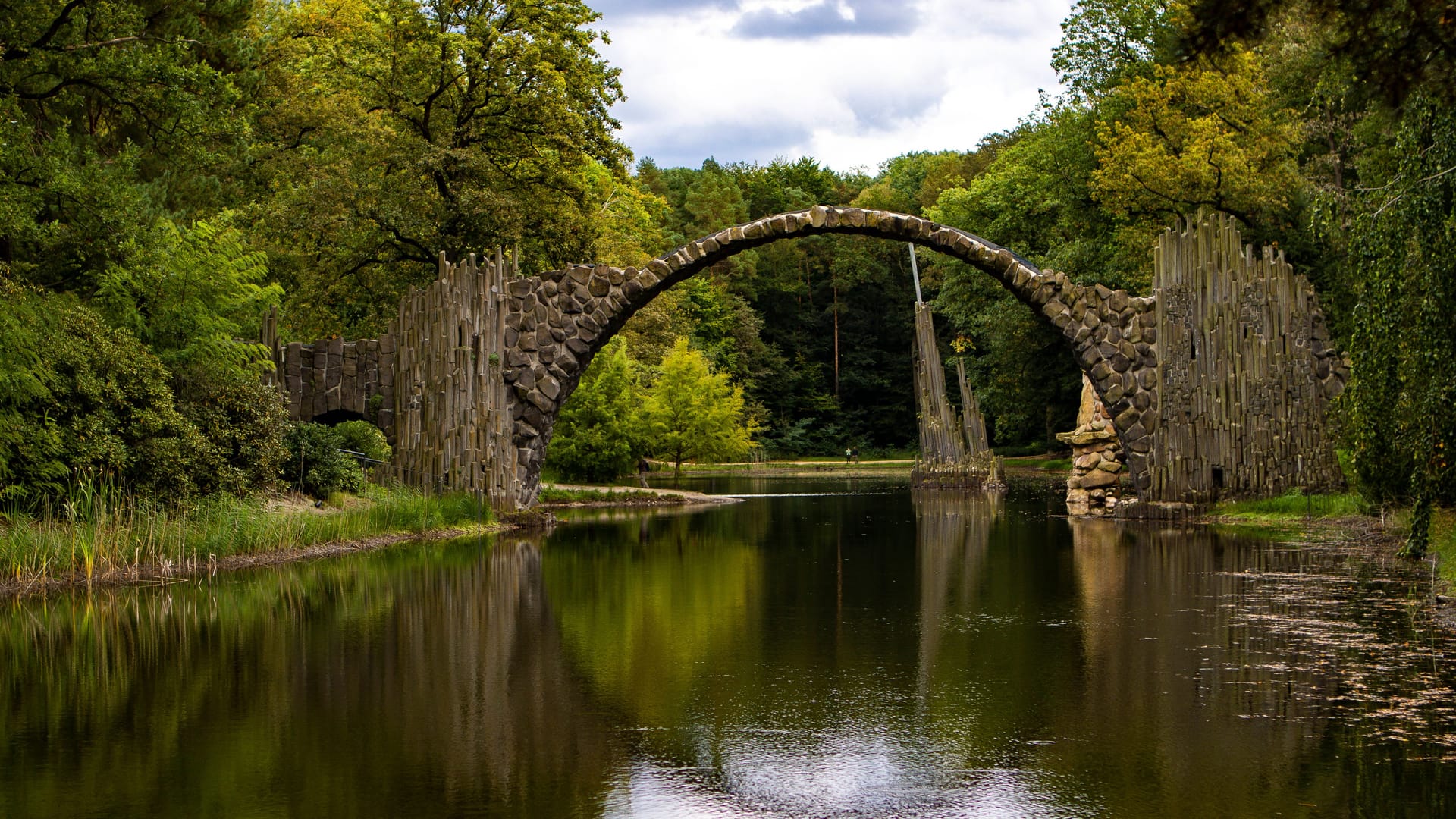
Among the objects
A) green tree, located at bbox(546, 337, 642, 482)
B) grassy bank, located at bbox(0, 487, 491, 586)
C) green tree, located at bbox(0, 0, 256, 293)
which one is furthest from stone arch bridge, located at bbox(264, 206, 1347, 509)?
green tree, located at bbox(546, 337, 642, 482)

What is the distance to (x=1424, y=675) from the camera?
708 cm

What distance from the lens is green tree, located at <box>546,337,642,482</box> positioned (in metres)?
29.0

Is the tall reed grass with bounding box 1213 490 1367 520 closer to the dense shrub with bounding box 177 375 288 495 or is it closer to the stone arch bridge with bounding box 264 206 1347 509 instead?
the stone arch bridge with bounding box 264 206 1347 509

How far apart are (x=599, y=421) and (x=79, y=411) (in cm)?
1673

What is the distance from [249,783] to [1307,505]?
16.6 metres

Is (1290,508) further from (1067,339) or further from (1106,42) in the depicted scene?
(1106,42)

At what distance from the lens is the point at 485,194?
24562 millimetres

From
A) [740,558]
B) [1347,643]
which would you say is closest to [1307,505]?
[740,558]

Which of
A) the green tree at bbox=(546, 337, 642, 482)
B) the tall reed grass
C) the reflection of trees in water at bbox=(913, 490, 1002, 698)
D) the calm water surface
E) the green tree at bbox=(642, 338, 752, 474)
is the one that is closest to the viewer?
the calm water surface

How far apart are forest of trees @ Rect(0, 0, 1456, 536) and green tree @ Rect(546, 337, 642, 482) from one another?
0.09 m

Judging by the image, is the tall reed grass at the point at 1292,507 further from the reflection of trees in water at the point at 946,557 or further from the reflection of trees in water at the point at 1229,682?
the reflection of trees in water at the point at 1229,682

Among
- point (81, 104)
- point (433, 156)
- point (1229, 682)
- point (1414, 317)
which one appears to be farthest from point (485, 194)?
point (1229, 682)

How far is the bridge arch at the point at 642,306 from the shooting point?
67.3ft

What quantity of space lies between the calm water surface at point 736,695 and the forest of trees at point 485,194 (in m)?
2.55
